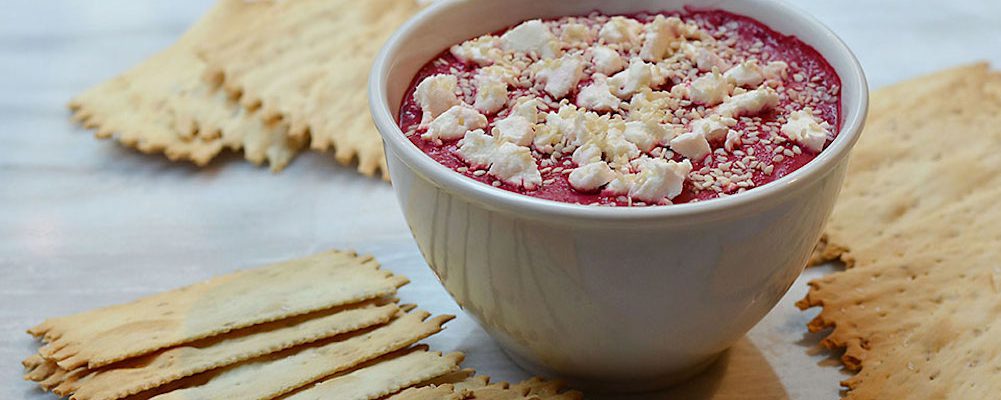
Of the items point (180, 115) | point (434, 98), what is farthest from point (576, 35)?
point (180, 115)

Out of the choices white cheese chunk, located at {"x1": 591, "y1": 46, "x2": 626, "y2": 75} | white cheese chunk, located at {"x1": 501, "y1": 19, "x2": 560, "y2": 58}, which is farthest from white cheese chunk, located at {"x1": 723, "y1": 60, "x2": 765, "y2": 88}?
white cheese chunk, located at {"x1": 501, "y1": 19, "x2": 560, "y2": 58}

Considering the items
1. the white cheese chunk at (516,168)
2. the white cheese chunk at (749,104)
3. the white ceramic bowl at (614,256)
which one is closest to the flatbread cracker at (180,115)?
the white ceramic bowl at (614,256)

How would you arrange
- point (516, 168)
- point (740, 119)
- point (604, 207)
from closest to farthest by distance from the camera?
point (604, 207)
point (516, 168)
point (740, 119)

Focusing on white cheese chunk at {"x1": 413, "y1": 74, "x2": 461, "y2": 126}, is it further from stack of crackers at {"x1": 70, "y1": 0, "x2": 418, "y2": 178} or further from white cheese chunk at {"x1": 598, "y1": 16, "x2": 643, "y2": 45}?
stack of crackers at {"x1": 70, "y1": 0, "x2": 418, "y2": 178}

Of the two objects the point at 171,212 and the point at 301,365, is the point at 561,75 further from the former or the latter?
the point at 171,212

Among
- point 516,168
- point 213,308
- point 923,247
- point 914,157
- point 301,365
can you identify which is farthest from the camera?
point 914,157

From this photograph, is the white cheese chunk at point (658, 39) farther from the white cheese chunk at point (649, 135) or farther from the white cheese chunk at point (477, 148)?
the white cheese chunk at point (477, 148)
